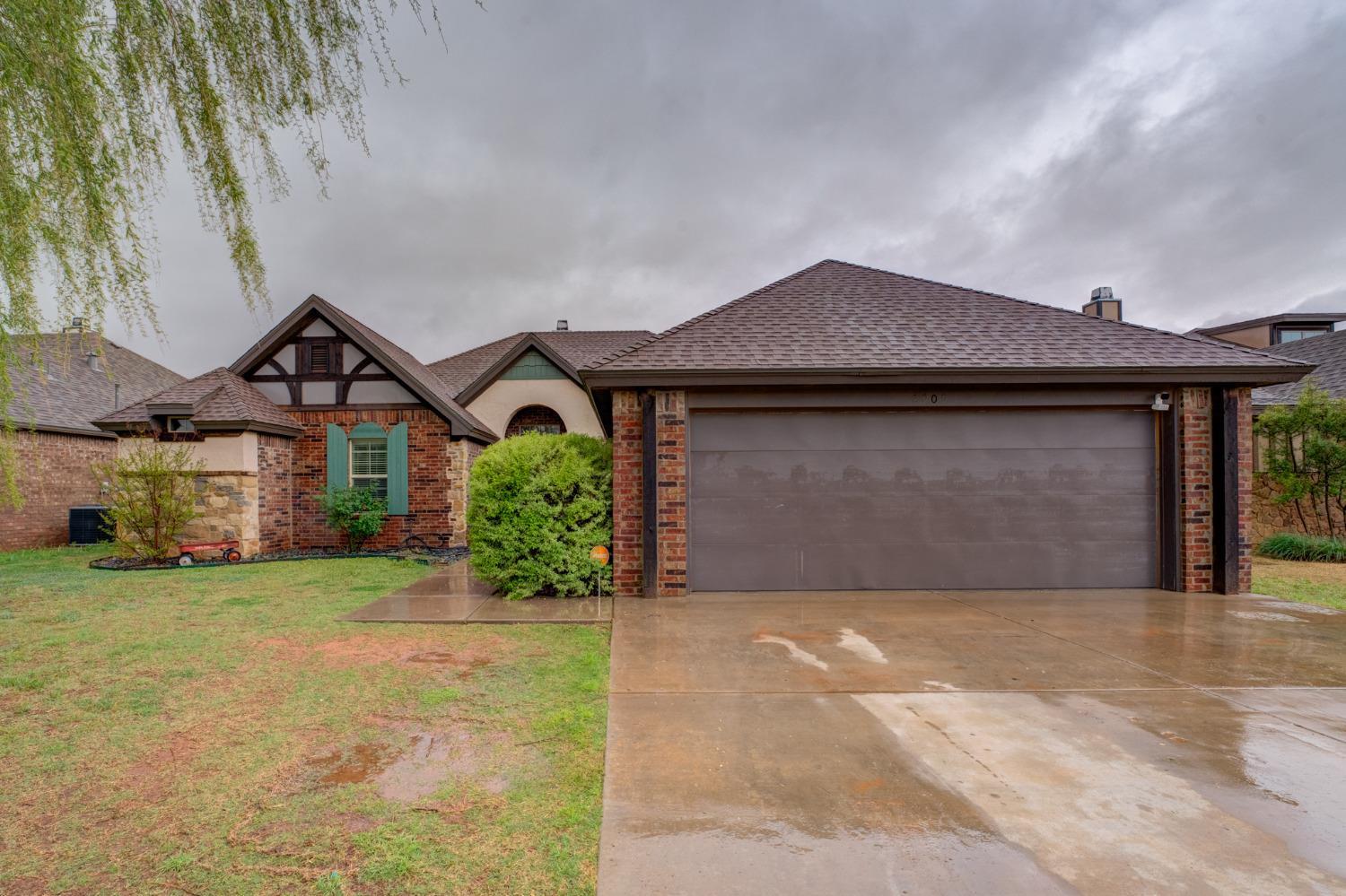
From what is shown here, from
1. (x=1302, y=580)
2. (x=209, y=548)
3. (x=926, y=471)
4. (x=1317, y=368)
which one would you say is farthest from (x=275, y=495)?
(x=1317, y=368)

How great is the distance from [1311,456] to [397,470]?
18.2 meters

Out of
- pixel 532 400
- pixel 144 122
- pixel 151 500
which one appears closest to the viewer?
pixel 144 122

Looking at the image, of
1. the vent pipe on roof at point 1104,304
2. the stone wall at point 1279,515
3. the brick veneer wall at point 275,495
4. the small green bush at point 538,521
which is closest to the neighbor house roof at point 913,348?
the small green bush at point 538,521

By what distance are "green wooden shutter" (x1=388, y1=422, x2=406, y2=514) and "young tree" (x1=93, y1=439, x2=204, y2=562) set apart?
3.24 m

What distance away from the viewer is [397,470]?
12.3 metres

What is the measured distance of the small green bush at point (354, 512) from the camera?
1175 cm

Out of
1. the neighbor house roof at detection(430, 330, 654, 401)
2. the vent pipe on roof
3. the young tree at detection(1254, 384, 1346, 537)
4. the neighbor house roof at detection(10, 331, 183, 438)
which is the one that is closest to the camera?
the young tree at detection(1254, 384, 1346, 537)

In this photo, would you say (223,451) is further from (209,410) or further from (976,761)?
(976,761)

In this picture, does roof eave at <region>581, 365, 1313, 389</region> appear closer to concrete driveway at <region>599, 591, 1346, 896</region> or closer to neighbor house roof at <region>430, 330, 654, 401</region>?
concrete driveway at <region>599, 591, 1346, 896</region>

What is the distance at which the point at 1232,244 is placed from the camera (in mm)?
17156

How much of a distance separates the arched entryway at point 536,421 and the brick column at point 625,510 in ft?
28.6

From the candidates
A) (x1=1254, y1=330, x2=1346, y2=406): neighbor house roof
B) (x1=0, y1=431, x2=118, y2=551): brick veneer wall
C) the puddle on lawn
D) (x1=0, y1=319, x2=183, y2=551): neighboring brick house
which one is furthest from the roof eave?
(x1=0, y1=431, x2=118, y2=551): brick veneer wall

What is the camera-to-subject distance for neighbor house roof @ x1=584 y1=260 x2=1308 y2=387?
6.94 m

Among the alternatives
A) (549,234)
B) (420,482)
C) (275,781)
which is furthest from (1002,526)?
(549,234)
